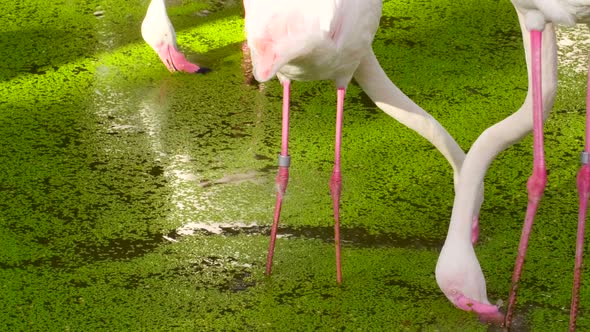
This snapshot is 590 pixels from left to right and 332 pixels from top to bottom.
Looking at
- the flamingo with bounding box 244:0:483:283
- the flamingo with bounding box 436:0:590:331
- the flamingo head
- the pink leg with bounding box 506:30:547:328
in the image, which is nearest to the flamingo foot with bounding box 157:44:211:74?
the flamingo with bounding box 244:0:483:283

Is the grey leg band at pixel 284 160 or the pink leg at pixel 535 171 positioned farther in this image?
the grey leg band at pixel 284 160

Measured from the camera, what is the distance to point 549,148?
409 cm

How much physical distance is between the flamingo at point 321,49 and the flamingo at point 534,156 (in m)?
0.27

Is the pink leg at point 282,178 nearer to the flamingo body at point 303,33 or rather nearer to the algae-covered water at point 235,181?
the algae-covered water at point 235,181

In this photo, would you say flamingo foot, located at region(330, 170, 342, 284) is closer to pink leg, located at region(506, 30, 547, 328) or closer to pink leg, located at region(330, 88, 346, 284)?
pink leg, located at region(330, 88, 346, 284)

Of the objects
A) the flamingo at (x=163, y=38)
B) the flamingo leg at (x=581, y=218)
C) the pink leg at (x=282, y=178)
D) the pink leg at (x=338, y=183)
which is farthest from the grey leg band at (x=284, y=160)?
the flamingo at (x=163, y=38)

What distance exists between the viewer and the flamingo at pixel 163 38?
181 inches

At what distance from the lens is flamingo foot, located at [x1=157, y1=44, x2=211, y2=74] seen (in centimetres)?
461

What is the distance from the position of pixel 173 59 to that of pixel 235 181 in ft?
3.06

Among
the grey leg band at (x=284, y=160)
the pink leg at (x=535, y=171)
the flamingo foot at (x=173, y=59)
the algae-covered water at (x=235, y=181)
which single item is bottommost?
the algae-covered water at (x=235, y=181)

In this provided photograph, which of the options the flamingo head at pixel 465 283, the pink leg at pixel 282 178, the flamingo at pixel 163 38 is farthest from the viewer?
the flamingo at pixel 163 38

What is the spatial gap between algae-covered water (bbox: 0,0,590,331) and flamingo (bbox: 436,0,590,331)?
132 mm

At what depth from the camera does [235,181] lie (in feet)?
12.7

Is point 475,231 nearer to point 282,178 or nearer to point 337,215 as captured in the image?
point 337,215
